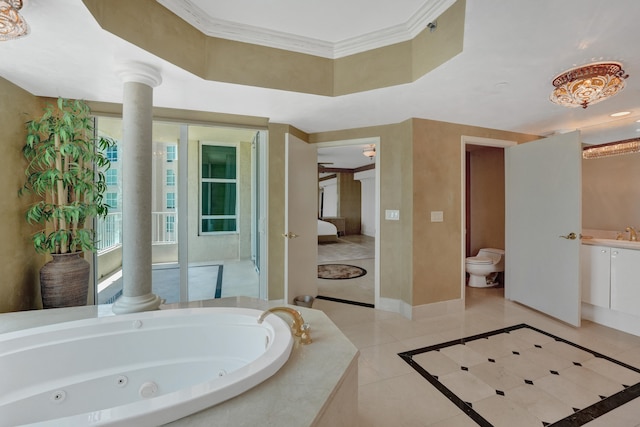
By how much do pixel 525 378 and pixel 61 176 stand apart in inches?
147

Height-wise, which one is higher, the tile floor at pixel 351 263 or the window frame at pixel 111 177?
the window frame at pixel 111 177

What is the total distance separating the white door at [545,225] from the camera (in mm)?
2734

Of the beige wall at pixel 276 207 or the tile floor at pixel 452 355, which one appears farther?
the beige wall at pixel 276 207

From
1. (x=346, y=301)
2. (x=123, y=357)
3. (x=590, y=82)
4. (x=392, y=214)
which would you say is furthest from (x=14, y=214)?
(x=590, y=82)

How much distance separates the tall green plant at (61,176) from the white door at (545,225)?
4.36m

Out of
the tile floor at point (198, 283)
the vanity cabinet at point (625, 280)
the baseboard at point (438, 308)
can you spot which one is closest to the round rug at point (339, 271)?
the tile floor at point (198, 283)

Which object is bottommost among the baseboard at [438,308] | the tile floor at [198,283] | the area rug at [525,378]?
the area rug at [525,378]

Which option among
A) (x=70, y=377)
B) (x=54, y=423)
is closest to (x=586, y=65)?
(x=54, y=423)

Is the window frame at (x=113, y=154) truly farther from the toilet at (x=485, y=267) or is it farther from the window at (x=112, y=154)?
the toilet at (x=485, y=267)

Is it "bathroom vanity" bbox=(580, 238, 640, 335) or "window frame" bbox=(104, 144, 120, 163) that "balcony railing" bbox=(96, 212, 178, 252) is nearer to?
"window frame" bbox=(104, 144, 120, 163)

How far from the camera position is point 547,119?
9.71ft

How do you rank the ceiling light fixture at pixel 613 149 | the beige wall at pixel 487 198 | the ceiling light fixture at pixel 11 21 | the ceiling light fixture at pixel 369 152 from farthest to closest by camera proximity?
the ceiling light fixture at pixel 369 152 → the beige wall at pixel 487 198 → the ceiling light fixture at pixel 613 149 → the ceiling light fixture at pixel 11 21

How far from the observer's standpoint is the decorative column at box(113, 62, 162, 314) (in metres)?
1.86

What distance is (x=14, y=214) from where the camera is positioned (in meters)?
2.11
